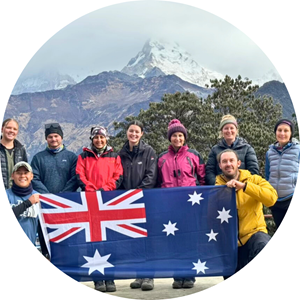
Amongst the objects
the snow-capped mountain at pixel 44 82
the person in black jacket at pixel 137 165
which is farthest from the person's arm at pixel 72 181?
the snow-capped mountain at pixel 44 82

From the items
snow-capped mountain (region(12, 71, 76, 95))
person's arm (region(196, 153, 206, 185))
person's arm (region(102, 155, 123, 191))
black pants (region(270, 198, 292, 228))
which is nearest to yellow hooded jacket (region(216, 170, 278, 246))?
person's arm (region(196, 153, 206, 185))

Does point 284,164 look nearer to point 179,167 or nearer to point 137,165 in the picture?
Result: point 179,167

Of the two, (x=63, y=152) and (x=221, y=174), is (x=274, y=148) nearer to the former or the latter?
(x=221, y=174)

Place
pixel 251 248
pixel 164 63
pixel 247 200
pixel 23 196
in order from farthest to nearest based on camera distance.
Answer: pixel 164 63 < pixel 23 196 < pixel 247 200 < pixel 251 248

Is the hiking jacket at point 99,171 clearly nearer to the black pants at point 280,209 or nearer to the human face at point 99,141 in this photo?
the human face at point 99,141

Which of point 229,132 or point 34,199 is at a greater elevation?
point 229,132

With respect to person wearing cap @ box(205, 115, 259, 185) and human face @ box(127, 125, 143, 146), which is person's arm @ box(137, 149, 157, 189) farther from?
person wearing cap @ box(205, 115, 259, 185)

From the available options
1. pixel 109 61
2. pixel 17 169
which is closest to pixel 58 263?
pixel 17 169

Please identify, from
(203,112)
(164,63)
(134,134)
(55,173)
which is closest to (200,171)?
(134,134)
